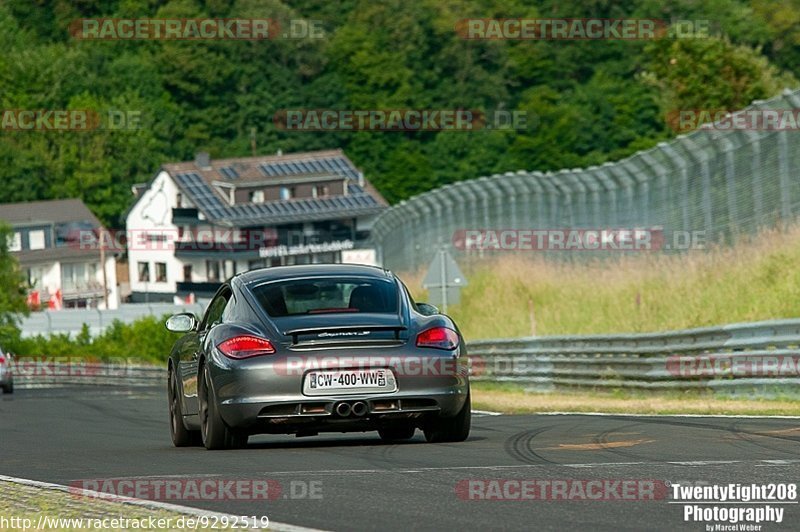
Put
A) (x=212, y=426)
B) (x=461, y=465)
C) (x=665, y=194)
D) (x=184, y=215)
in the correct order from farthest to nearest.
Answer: (x=184, y=215) → (x=665, y=194) → (x=212, y=426) → (x=461, y=465)

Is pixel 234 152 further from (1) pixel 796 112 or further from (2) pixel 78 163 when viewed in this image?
(1) pixel 796 112

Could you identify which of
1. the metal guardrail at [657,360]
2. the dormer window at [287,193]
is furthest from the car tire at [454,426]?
the dormer window at [287,193]

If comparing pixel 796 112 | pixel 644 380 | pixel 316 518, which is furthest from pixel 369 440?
pixel 796 112

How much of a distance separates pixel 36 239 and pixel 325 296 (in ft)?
395

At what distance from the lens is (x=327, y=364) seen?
12438mm

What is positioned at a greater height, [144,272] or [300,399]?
[300,399]

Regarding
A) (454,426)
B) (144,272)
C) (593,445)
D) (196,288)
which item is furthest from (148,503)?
(144,272)

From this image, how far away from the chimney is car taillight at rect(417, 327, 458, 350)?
117303 mm

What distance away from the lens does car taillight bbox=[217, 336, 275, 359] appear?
41.2 ft

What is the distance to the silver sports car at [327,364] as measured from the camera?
40.9 ft

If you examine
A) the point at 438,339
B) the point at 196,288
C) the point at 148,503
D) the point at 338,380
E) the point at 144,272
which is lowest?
the point at 196,288

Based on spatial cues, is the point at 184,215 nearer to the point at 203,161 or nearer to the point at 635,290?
the point at 203,161

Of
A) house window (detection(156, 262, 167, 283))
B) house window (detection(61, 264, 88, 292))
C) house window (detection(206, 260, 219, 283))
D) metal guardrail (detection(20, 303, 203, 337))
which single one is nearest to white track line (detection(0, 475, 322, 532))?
metal guardrail (detection(20, 303, 203, 337))

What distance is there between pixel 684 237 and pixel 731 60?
48453 mm
